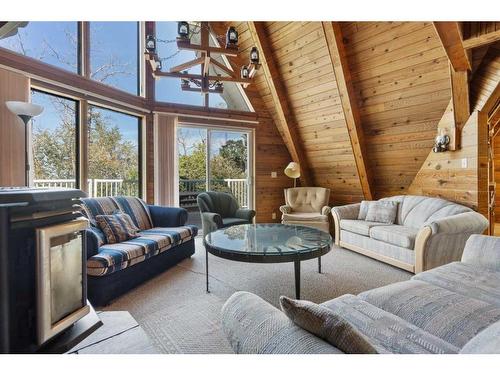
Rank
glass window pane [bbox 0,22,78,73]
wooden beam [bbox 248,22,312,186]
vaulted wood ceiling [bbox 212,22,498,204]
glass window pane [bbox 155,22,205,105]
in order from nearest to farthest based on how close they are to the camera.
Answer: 1. glass window pane [bbox 0,22,78,73]
2. vaulted wood ceiling [bbox 212,22,498,204]
3. wooden beam [bbox 248,22,312,186]
4. glass window pane [bbox 155,22,205,105]

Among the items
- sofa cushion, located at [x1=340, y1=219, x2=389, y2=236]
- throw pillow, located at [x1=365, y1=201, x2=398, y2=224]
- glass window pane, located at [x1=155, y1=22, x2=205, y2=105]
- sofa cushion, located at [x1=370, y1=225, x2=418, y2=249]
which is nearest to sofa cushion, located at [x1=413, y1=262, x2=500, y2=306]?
sofa cushion, located at [x1=370, y1=225, x2=418, y2=249]

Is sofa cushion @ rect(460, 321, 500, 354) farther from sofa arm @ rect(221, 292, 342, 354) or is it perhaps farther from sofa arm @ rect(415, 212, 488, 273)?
sofa arm @ rect(415, 212, 488, 273)

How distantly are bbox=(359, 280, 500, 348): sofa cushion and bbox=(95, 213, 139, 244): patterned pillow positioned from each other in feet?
7.71

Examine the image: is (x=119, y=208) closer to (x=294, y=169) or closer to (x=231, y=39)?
(x=231, y=39)

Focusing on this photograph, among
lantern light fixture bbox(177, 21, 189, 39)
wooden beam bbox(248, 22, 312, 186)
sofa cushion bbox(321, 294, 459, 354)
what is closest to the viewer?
sofa cushion bbox(321, 294, 459, 354)

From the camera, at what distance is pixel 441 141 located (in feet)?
11.4

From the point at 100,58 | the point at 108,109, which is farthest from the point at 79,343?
the point at 100,58

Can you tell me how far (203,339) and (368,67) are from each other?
374 centimetres

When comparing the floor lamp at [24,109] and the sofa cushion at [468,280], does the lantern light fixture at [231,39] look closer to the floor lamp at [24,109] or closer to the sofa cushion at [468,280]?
the floor lamp at [24,109]

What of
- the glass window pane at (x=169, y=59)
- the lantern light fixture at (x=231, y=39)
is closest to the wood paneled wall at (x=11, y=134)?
the glass window pane at (x=169, y=59)

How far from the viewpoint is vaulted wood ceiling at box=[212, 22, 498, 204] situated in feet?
10.8

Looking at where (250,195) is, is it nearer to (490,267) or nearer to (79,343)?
(490,267)

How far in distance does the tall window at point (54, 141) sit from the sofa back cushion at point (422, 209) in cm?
450

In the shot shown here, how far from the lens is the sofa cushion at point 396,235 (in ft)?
9.81
